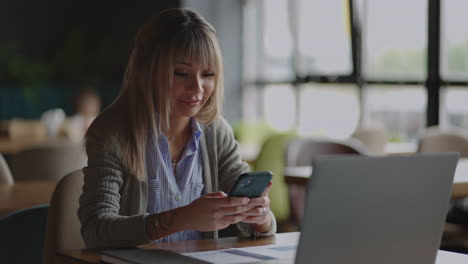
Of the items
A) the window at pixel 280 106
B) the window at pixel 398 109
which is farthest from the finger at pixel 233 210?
the window at pixel 280 106

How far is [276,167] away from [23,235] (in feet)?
9.97

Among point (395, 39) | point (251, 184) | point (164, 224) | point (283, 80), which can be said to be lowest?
point (164, 224)

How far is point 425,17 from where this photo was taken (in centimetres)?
689

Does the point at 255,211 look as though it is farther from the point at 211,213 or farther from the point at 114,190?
the point at 114,190

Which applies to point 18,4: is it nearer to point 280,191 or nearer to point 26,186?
point 280,191

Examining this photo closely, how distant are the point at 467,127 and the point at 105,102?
6.27 meters

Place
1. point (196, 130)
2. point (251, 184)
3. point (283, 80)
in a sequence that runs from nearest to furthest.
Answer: point (251, 184) → point (196, 130) → point (283, 80)

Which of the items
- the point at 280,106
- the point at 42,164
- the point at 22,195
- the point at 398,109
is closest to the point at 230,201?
the point at 22,195

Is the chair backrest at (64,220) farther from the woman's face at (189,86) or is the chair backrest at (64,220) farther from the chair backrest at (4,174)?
the chair backrest at (4,174)

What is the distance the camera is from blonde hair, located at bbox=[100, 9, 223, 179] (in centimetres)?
194

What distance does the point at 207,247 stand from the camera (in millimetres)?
1747

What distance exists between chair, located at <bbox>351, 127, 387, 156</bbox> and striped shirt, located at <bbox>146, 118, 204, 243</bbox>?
13.1ft

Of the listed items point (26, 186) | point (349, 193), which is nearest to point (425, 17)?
point (26, 186)

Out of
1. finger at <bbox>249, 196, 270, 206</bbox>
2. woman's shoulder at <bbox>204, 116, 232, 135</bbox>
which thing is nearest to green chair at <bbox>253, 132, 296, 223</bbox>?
woman's shoulder at <bbox>204, 116, 232, 135</bbox>
